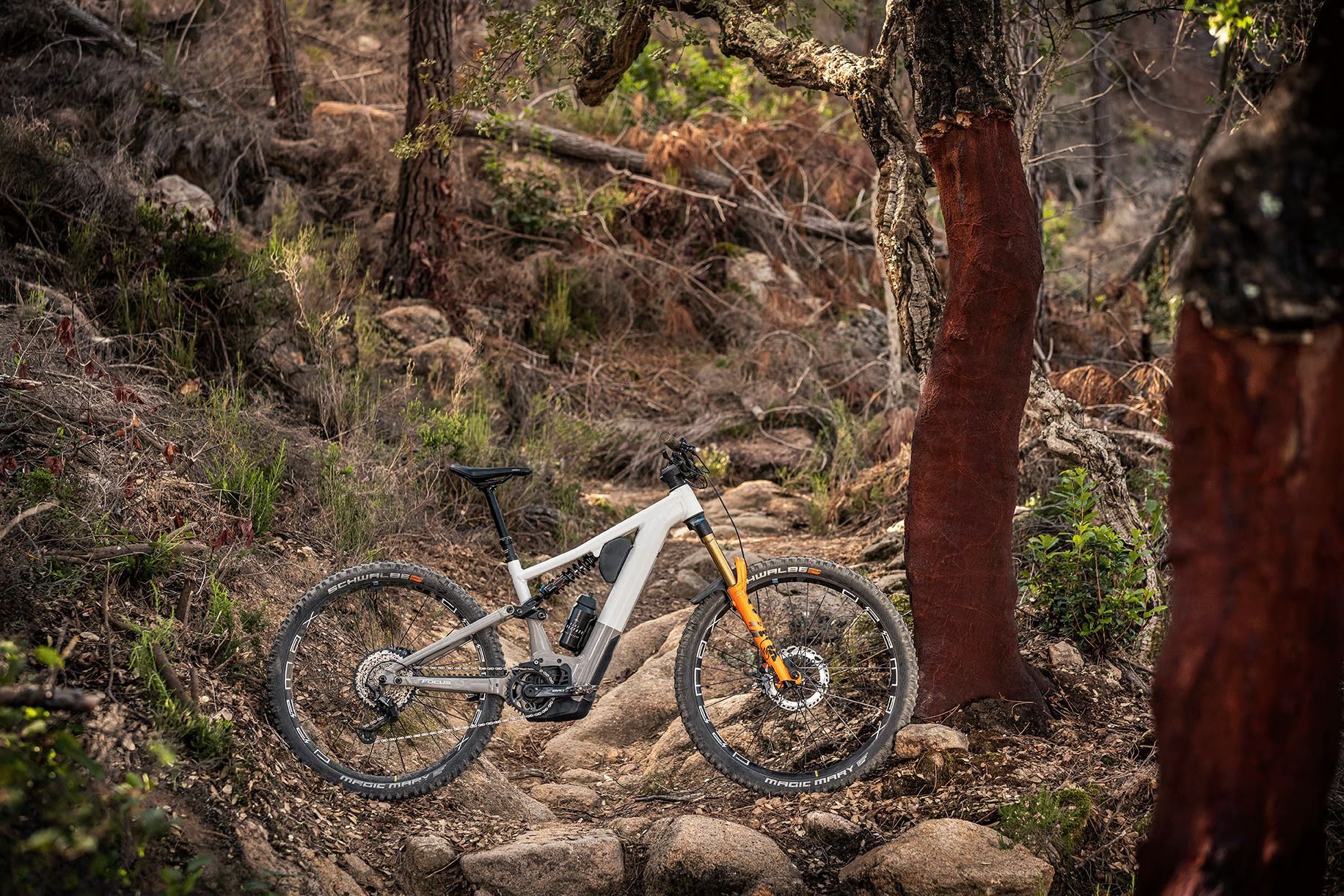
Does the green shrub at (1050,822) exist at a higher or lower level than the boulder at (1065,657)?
lower

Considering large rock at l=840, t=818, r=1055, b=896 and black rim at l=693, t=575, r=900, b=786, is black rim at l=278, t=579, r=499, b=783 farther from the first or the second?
large rock at l=840, t=818, r=1055, b=896

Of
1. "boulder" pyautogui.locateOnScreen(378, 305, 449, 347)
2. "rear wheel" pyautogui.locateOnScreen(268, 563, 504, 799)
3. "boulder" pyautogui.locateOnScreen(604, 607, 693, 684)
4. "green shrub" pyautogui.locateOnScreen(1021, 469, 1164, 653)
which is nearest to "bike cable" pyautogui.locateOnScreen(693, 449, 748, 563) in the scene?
"boulder" pyautogui.locateOnScreen(604, 607, 693, 684)

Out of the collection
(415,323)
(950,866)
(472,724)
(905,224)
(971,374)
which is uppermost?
(905,224)

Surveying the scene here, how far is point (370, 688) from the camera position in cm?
405


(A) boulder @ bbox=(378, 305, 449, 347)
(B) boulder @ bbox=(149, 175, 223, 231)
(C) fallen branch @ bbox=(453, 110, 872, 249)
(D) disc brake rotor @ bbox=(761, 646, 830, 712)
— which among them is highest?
(C) fallen branch @ bbox=(453, 110, 872, 249)

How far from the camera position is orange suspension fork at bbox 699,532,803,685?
157 inches

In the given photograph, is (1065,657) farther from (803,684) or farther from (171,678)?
(171,678)

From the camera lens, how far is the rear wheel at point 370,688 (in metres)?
3.94

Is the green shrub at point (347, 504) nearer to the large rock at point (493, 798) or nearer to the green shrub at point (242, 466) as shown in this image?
the green shrub at point (242, 466)

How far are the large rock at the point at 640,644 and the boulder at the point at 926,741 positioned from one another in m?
1.58

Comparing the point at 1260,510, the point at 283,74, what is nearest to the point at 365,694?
the point at 1260,510

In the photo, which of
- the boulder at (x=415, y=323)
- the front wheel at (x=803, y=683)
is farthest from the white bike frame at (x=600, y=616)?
the boulder at (x=415, y=323)

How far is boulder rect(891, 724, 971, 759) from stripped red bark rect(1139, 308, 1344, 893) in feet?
4.95

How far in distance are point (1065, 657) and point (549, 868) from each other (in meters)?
2.43
